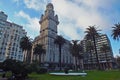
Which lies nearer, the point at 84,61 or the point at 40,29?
the point at 40,29

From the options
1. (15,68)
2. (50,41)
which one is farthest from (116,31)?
(50,41)

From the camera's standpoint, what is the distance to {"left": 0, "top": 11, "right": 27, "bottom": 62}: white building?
102 meters

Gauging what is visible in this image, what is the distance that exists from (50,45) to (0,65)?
91.0m

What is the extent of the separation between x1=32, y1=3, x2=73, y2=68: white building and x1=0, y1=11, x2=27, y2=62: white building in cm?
2373

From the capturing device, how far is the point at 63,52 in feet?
478

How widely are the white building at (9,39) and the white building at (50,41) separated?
77.8ft

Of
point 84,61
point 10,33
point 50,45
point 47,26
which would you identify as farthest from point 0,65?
point 84,61

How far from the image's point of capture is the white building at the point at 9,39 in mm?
101500

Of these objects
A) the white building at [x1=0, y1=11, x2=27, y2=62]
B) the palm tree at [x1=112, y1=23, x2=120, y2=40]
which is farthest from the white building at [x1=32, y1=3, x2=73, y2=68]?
the palm tree at [x1=112, y1=23, x2=120, y2=40]

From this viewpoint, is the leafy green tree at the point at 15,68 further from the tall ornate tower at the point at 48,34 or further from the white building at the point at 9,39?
the tall ornate tower at the point at 48,34

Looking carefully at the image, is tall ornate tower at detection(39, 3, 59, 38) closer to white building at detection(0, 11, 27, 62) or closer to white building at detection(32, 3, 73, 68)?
white building at detection(32, 3, 73, 68)

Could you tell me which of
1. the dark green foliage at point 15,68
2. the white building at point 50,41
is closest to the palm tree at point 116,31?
the dark green foliage at point 15,68

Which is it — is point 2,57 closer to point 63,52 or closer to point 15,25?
point 15,25

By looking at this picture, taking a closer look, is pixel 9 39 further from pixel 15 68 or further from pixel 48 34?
pixel 15 68
